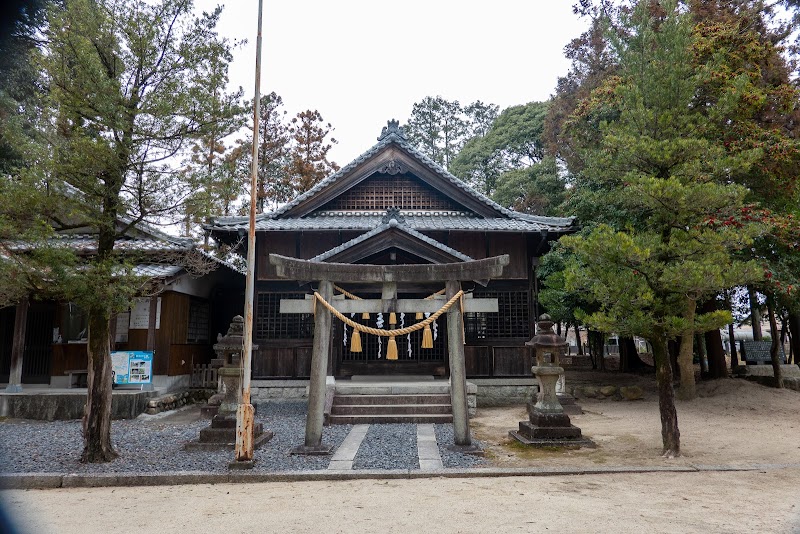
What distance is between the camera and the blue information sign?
503 inches

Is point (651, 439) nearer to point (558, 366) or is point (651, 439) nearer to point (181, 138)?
point (558, 366)

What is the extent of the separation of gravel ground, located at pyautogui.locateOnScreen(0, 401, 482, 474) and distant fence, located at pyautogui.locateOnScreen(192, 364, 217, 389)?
2967mm

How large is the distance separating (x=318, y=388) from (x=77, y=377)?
9.66 m

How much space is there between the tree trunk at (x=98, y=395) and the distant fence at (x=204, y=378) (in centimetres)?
766

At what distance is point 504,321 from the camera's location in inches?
574

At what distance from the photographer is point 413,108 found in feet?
136

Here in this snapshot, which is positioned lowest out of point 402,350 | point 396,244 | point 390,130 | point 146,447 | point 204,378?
point 146,447

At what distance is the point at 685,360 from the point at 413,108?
3301 centimetres

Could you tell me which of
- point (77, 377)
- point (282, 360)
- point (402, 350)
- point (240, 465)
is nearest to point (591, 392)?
point (402, 350)

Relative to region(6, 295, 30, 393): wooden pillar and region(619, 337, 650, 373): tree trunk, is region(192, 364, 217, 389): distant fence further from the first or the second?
region(619, 337, 650, 373): tree trunk

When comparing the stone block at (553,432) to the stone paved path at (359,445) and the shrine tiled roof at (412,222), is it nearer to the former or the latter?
the stone paved path at (359,445)

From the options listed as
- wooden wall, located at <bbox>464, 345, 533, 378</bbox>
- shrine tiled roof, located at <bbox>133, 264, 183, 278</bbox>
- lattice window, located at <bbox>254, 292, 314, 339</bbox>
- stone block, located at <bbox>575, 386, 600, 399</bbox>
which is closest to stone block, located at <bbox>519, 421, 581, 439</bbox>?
wooden wall, located at <bbox>464, 345, 533, 378</bbox>

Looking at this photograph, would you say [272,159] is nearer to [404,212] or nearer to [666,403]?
[404,212]

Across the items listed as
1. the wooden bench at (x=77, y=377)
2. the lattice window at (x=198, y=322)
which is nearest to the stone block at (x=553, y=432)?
the lattice window at (x=198, y=322)
